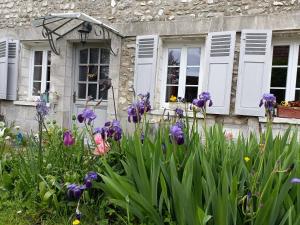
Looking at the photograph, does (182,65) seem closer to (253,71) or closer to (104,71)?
(253,71)

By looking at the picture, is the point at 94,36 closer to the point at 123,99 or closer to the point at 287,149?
the point at 123,99

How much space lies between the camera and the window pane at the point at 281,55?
225 inches

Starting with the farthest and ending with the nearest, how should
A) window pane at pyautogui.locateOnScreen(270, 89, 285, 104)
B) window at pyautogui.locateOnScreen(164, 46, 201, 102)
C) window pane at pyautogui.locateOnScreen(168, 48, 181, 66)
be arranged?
1. window pane at pyautogui.locateOnScreen(168, 48, 181, 66)
2. window at pyautogui.locateOnScreen(164, 46, 201, 102)
3. window pane at pyautogui.locateOnScreen(270, 89, 285, 104)

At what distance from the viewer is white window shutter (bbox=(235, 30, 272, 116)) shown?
5551mm

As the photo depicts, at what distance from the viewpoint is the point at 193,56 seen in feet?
21.3

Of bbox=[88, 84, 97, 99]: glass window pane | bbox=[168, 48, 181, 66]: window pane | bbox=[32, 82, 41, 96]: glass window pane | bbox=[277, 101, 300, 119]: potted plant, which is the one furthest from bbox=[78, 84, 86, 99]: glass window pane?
bbox=[277, 101, 300, 119]: potted plant

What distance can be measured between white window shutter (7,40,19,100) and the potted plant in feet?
18.2

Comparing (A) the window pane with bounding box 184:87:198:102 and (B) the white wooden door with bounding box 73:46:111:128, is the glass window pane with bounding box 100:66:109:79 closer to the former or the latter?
(B) the white wooden door with bounding box 73:46:111:128

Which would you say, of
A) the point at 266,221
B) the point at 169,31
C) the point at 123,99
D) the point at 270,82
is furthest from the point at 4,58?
the point at 266,221

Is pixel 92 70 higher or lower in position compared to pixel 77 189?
higher

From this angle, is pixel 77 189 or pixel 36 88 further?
pixel 36 88

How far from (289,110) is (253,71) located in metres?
0.78

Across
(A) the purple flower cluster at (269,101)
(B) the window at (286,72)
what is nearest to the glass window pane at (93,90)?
(B) the window at (286,72)

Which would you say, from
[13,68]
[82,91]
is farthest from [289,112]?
[13,68]
